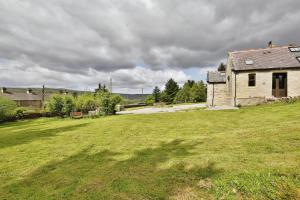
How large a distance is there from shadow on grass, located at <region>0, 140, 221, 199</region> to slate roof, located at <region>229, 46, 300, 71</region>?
20142 mm

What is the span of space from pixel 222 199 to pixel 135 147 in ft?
16.5

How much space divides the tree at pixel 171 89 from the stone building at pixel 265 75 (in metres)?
52.8

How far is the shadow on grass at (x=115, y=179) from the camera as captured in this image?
4.50 m

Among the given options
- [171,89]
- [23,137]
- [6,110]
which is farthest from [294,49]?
[171,89]

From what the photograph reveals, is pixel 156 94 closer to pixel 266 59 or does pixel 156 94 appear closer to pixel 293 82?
pixel 266 59

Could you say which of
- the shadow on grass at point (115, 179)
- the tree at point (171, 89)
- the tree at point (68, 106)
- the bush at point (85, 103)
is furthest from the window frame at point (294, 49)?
the tree at point (171, 89)

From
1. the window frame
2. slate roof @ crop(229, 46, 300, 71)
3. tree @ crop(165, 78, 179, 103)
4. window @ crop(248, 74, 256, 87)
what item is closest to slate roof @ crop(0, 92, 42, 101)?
tree @ crop(165, 78, 179, 103)

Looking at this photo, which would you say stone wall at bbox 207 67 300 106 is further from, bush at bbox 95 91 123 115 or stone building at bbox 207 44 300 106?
bush at bbox 95 91 123 115

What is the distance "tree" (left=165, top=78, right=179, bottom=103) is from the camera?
77.2 m

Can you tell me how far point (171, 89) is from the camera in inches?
3081

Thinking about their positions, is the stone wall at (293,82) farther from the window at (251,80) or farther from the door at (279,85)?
the window at (251,80)

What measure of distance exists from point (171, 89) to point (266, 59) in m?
55.4

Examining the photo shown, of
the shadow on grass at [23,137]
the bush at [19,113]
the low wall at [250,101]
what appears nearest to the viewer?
the shadow on grass at [23,137]

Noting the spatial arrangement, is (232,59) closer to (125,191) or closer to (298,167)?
(298,167)
